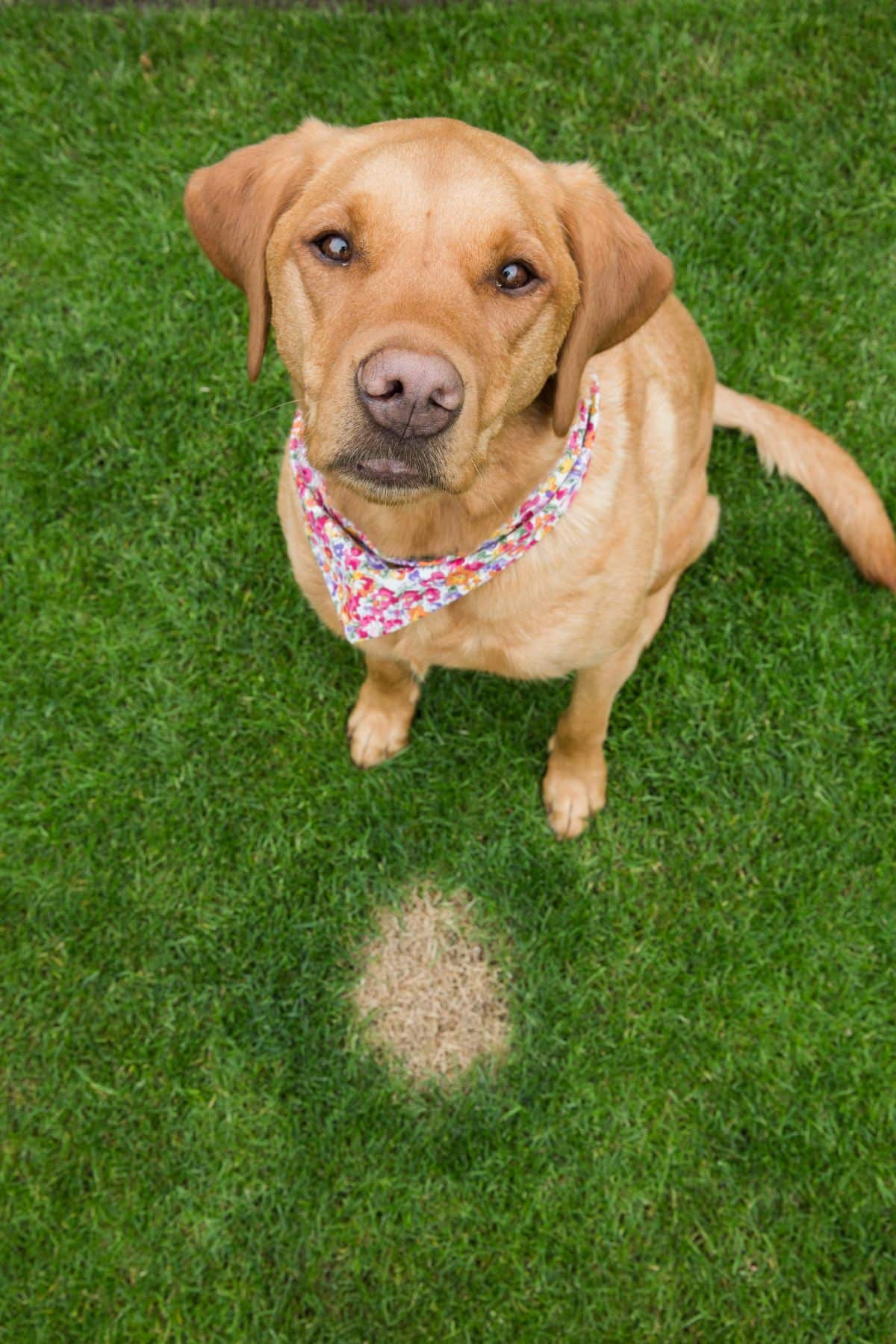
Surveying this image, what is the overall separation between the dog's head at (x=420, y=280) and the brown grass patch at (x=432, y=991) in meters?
1.96

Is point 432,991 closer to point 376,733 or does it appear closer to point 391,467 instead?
point 376,733

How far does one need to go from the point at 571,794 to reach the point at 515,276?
199cm

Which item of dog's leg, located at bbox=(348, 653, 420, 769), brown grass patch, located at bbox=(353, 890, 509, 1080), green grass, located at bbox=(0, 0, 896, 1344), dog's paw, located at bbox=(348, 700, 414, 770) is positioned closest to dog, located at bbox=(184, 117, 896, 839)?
dog's leg, located at bbox=(348, 653, 420, 769)

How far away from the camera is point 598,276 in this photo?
2.43m

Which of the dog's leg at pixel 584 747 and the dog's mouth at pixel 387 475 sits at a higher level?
the dog's mouth at pixel 387 475

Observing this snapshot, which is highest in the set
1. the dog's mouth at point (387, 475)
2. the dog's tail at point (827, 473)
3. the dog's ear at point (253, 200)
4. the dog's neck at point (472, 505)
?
the dog's ear at point (253, 200)

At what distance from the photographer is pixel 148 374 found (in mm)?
4141

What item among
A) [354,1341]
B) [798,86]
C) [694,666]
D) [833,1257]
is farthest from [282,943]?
[798,86]

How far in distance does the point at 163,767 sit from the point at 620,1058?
6.35 feet

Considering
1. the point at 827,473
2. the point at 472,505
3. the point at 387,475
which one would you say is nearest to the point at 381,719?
the point at 472,505

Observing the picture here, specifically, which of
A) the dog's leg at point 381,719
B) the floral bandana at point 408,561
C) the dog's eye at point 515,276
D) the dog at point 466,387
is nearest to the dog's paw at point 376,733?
the dog's leg at point 381,719

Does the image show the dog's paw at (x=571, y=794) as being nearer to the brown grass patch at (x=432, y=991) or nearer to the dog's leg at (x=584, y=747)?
the dog's leg at (x=584, y=747)

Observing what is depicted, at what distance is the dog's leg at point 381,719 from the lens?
12.1 ft

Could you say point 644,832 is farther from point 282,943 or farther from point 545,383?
point 545,383
